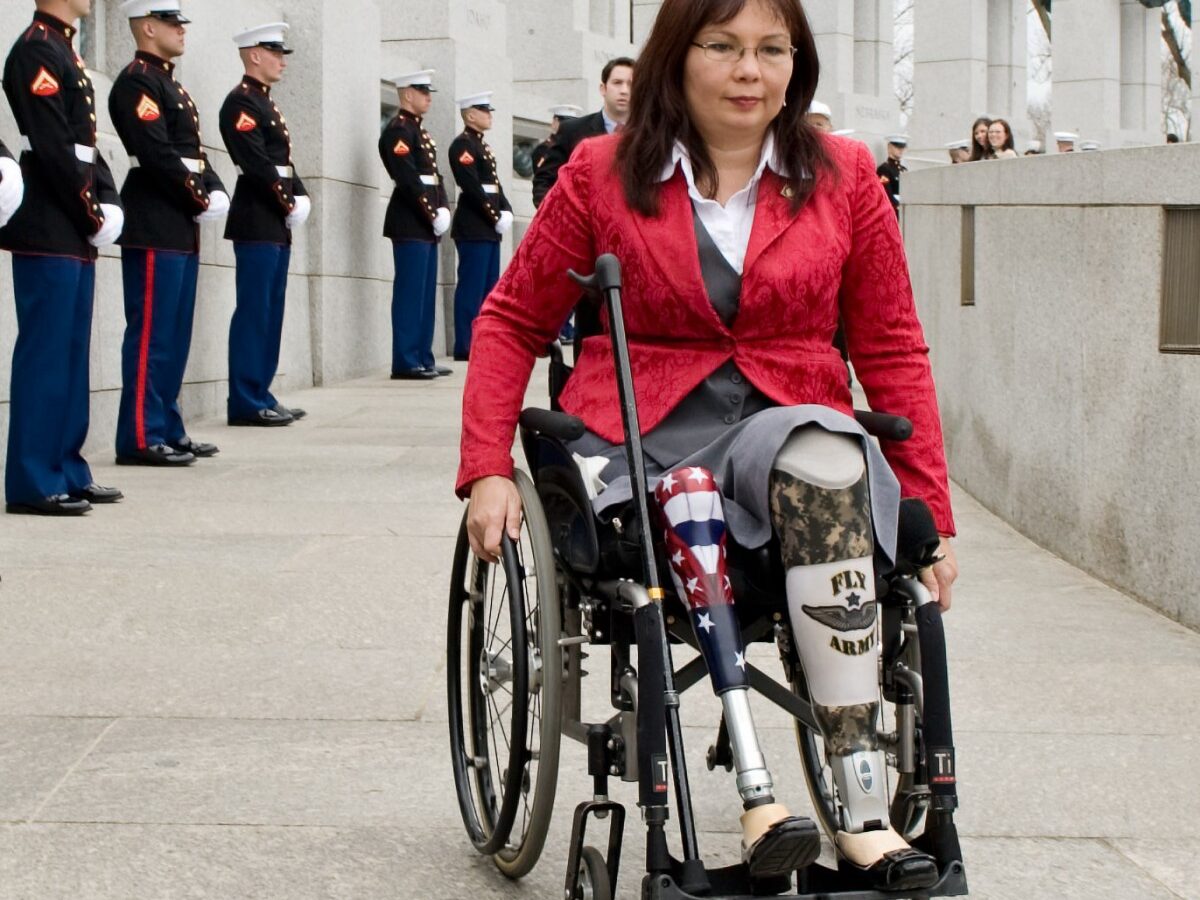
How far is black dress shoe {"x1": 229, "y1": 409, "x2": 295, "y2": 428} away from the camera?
10688mm

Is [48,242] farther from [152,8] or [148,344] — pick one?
[152,8]

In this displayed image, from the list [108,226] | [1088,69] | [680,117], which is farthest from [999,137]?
[1088,69]

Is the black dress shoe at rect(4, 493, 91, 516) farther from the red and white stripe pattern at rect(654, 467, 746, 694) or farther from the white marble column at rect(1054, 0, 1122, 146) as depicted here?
the white marble column at rect(1054, 0, 1122, 146)

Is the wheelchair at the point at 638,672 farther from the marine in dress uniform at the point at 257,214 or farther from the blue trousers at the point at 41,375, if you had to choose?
the marine in dress uniform at the point at 257,214

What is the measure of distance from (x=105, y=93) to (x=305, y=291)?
3477mm

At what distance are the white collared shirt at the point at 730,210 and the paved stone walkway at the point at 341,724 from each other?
1.07 metres

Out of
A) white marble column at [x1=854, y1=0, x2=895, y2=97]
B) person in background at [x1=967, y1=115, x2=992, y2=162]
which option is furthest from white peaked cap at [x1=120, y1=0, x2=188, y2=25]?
white marble column at [x1=854, y1=0, x2=895, y2=97]

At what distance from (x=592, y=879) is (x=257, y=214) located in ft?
26.6

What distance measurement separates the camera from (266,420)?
10680 millimetres

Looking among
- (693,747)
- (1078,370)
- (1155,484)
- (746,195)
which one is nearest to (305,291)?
(1078,370)

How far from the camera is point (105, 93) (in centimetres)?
966

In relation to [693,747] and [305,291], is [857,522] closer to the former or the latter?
[693,747]

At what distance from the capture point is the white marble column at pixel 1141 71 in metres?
37.8

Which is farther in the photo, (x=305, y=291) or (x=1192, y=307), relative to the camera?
(x=305, y=291)
